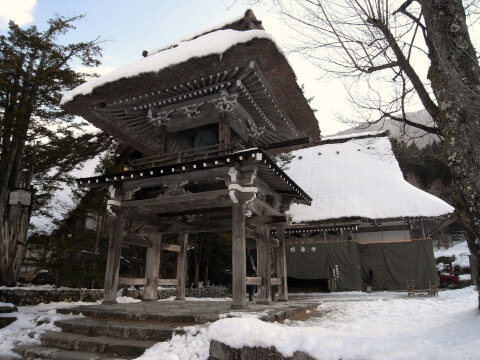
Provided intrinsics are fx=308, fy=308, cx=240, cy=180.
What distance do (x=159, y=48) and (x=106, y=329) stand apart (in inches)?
369

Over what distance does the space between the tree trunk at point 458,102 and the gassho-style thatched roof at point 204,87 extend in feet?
9.29

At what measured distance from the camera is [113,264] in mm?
7406

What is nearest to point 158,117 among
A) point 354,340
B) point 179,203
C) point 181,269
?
point 179,203

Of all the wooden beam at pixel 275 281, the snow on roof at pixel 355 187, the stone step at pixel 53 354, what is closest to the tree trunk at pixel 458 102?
the wooden beam at pixel 275 281

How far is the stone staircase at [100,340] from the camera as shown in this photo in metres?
4.38

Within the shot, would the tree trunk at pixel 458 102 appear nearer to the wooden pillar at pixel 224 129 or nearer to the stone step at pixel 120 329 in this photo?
the wooden pillar at pixel 224 129

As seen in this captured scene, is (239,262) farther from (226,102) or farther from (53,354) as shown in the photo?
(226,102)

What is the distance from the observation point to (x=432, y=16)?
211 inches

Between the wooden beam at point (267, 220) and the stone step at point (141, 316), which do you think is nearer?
the stone step at point (141, 316)

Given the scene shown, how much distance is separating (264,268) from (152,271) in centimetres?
317

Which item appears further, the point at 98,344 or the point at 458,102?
the point at 458,102

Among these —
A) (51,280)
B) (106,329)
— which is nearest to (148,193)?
(106,329)

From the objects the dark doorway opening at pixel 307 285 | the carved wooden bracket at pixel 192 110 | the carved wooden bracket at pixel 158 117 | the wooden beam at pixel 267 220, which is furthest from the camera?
the dark doorway opening at pixel 307 285

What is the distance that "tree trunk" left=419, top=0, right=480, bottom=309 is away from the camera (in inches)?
189
